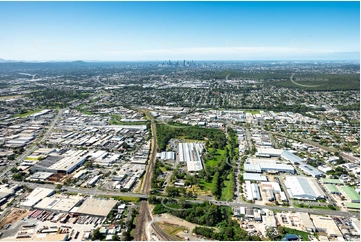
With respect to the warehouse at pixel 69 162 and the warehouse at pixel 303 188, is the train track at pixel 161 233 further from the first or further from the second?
the warehouse at pixel 69 162

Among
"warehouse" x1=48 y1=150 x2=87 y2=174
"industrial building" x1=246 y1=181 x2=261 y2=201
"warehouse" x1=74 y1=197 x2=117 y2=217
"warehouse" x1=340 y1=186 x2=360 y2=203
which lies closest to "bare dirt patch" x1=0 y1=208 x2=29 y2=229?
"warehouse" x1=74 y1=197 x2=117 y2=217

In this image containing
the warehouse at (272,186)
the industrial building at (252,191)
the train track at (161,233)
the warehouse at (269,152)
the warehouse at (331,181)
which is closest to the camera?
the train track at (161,233)

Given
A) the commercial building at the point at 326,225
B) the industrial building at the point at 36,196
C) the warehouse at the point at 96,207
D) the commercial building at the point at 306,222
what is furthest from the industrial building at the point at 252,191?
the industrial building at the point at 36,196

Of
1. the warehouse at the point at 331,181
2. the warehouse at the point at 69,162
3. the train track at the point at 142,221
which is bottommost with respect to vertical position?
the warehouse at the point at 331,181

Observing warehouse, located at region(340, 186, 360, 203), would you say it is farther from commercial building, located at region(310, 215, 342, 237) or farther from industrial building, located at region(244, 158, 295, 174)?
industrial building, located at region(244, 158, 295, 174)

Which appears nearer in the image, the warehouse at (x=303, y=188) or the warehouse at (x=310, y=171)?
the warehouse at (x=303, y=188)

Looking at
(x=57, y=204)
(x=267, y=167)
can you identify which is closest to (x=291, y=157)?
(x=267, y=167)
